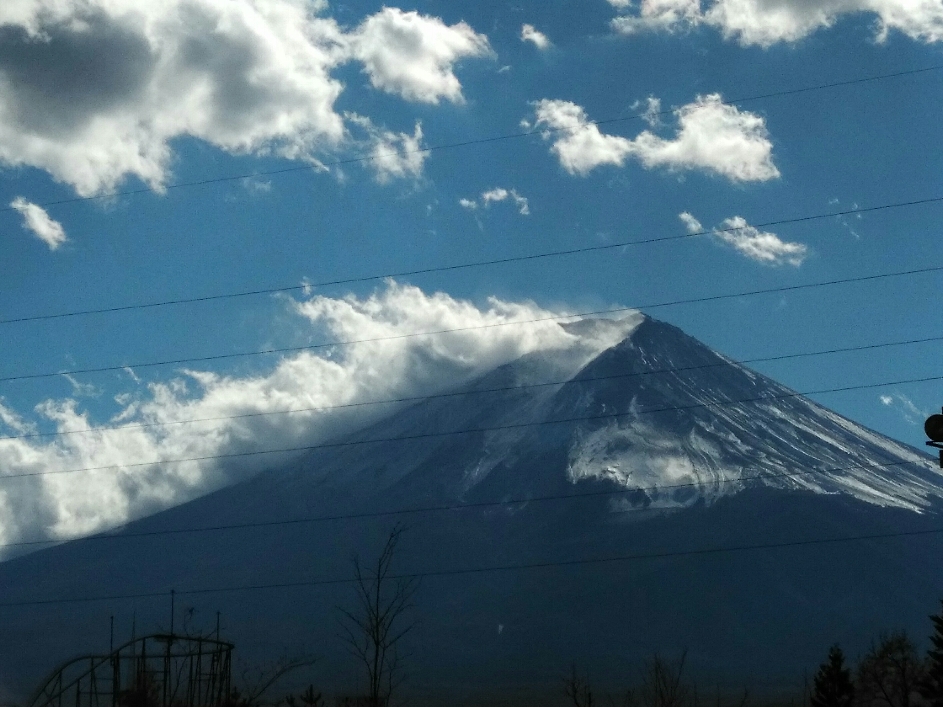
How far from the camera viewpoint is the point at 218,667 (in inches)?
2527

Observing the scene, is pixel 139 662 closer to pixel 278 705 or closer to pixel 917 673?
pixel 278 705

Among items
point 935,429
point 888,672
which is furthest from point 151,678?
point 888,672

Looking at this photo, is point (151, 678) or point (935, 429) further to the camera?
point (151, 678)

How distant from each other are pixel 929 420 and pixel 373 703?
22.1 m

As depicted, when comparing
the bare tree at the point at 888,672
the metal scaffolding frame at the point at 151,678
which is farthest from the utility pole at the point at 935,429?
the bare tree at the point at 888,672

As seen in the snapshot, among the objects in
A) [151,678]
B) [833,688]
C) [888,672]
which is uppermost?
[888,672]

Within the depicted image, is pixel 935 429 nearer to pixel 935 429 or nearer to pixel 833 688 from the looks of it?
pixel 935 429

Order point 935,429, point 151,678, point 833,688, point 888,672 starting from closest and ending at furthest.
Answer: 1. point 935,429
2. point 151,678
3. point 833,688
4. point 888,672

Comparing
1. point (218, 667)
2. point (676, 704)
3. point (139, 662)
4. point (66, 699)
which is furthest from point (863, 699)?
point (66, 699)

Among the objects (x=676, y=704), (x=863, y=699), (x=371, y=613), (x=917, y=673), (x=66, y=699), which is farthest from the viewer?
(x=66, y=699)

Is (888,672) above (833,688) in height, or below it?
above

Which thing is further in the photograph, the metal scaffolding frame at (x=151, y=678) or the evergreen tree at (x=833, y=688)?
the evergreen tree at (x=833, y=688)

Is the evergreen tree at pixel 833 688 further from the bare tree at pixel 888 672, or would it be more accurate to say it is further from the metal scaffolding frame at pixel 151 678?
the bare tree at pixel 888 672

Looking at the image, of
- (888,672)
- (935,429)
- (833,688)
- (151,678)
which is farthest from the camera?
(888,672)
